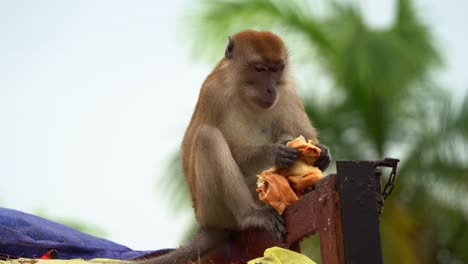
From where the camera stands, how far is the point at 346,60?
21781 millimetres

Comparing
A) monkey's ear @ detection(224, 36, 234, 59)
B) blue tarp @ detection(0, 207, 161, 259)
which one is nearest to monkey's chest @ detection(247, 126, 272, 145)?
monkey's ear @ detection(224, 36, 234, 59)

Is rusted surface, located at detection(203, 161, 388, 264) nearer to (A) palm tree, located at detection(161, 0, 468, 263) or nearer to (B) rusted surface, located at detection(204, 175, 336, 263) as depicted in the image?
(B) rusted surface, located at detection(204, 175, 336, 263)

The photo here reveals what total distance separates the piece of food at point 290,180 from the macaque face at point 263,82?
0.68 metres

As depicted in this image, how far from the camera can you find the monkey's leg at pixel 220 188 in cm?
679

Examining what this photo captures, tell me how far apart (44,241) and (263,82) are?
193cm

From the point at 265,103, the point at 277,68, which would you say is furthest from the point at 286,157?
the point at 277,68

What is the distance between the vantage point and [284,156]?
643 centimetres

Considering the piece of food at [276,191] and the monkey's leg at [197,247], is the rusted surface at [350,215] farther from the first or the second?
the monkey's leg at [197,247]

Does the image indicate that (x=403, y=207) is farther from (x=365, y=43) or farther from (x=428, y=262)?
(x=365, y=43)

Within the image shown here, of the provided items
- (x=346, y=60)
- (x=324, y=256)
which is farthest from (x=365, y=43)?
(x=324, y=256)

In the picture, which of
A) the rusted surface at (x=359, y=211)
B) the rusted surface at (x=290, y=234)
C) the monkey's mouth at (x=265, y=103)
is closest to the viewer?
the rusted surface at (x=359, y=211)

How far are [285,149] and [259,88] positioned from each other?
2.92ft

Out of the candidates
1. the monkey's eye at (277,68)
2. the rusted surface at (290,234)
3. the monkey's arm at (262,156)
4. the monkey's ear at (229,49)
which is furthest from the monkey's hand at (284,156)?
the monkey's ear at (229,49)

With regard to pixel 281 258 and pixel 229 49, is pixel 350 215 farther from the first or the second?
pixel 229 49
